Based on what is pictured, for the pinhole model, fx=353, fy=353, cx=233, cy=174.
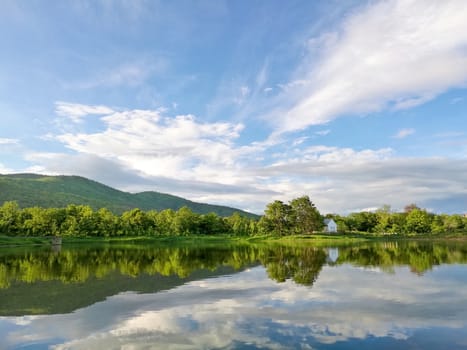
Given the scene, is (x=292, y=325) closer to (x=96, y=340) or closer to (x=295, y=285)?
(x=96, y=340)

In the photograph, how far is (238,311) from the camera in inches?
747

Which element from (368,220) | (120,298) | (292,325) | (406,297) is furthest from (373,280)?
(368,220)

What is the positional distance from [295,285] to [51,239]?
102 m

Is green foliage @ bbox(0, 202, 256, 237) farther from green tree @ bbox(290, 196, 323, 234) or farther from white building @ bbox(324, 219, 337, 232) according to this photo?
white building @ bbox(324, 219, 337, 232)

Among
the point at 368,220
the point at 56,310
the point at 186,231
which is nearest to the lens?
the point at 56,310

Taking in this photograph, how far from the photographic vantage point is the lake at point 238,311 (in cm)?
1437

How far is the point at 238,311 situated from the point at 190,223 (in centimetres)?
12765

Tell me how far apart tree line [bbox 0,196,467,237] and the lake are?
3789 inches

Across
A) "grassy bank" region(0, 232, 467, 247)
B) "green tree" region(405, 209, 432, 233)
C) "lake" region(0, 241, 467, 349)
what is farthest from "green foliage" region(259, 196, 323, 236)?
"lake" region(0, 241, 467, 349)

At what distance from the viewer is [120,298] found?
22.9 m

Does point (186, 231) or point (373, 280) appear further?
point (186, 231)

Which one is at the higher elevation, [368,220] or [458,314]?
[368,220]

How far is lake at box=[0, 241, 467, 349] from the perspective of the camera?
14.4 m

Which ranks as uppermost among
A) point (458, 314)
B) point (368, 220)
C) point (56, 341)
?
point (368, 220)
